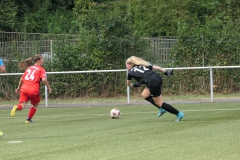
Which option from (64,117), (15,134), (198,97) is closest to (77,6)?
(198,97)

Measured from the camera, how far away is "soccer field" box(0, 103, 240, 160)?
30.7ft

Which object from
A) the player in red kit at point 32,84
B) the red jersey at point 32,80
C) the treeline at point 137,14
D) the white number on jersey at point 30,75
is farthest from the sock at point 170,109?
the treeline at point 137,14

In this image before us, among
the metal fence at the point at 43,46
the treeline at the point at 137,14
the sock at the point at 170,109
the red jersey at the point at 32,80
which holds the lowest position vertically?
the sock at the point at 170,109

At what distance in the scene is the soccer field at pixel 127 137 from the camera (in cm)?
934

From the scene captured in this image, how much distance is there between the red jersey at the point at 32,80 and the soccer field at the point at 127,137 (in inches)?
33.0

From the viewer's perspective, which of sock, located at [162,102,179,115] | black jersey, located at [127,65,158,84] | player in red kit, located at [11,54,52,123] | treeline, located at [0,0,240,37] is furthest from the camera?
treeline, located at [0,0,240,37]

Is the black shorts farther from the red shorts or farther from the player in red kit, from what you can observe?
the red shorts

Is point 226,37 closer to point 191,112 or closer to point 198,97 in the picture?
point 198,97

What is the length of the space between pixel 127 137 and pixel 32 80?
210 inches

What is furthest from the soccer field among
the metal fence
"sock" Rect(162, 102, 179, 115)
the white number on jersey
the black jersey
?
the metal fence

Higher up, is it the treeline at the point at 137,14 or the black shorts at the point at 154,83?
the treeline at the point at 137,14

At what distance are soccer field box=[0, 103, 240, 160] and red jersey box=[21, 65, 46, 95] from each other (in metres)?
0.84

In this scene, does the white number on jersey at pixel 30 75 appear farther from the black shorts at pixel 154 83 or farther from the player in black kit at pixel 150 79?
the black shorts at pixel 154 83

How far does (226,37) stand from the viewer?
26250mm
